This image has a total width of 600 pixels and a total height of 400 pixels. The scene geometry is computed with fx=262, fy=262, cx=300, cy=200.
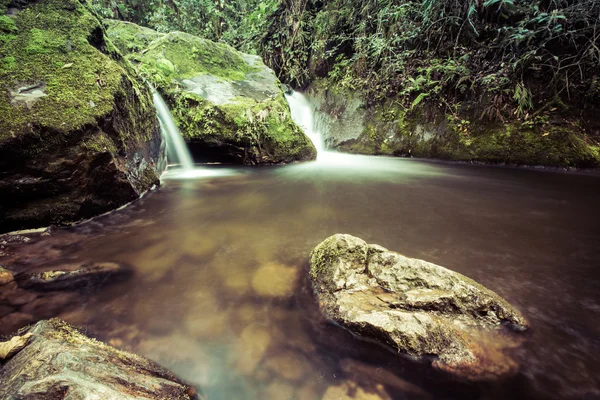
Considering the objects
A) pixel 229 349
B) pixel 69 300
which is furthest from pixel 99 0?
pixel 229 349

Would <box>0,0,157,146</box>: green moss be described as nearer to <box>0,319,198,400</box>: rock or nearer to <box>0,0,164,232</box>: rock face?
<box>0,0,164,232</box>: rock face

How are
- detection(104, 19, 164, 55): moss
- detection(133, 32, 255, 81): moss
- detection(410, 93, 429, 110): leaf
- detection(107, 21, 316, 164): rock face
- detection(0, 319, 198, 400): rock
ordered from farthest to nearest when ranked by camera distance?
detection(104, 19, 164, 55): moss → detection(410, 93, 429, 110): leaf → detection(133, 32, 255, 81): moss → detection(107, 21, 316, 164): rock face → detection(0, 319, 198, 400): rock

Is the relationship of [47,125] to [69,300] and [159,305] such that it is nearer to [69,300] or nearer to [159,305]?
[69,300]

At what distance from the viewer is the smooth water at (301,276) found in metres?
1.28

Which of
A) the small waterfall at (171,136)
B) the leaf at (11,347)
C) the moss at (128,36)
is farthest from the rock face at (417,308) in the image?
the moss at (128,36)

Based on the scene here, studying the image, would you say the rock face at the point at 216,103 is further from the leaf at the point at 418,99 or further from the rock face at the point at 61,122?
the leaf at the point at 418,99

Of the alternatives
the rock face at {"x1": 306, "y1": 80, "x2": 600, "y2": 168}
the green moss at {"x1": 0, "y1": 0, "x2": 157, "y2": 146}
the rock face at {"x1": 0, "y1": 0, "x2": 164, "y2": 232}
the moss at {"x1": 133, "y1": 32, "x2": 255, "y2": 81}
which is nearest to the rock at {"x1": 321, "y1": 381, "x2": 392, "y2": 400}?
the rock face at {"x1": 0, "y1": 0, "x2": 164, "y2": 232}

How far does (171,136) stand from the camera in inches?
239

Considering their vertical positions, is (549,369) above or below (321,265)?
below

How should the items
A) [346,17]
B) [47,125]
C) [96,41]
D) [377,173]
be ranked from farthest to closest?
[346,17]
[377,173]
[96,41]
[47,125]

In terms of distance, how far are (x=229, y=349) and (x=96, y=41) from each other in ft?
16.1

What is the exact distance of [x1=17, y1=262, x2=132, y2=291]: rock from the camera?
6.07 ft

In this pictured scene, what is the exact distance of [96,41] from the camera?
3.96m

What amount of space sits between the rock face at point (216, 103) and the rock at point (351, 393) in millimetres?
5863
